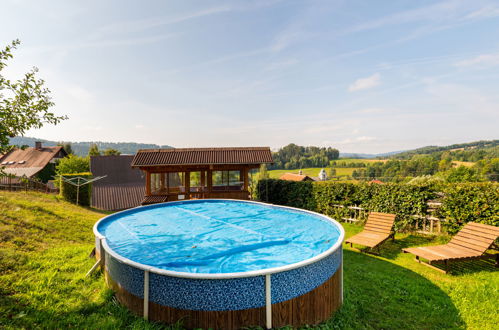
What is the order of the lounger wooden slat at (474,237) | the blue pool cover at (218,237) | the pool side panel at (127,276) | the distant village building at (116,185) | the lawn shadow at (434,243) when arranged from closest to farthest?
Result: the pool side panel at (127,276), the blue pool cover at (218,237), the lawn shadow at (434,243), the lounger wooden slat at (474,237), the distant village building at (116,185)

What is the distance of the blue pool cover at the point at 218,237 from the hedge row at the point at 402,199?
3.53 meters

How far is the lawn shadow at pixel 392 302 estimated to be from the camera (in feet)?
12.3

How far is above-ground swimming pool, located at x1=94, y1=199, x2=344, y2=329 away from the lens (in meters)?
2.99

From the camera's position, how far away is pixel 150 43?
1237 cm

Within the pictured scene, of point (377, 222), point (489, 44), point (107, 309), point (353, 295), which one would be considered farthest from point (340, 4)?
point (107, 309)

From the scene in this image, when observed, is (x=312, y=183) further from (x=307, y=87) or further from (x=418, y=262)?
(x=307, y=87)

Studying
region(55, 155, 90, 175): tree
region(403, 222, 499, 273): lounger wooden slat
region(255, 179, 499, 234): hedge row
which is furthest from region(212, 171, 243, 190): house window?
region(55, 155, 90, 175): tree

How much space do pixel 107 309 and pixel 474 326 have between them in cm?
575

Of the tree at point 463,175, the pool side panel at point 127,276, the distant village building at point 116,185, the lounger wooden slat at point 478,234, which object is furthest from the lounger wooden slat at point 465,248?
the tree at point 463,175

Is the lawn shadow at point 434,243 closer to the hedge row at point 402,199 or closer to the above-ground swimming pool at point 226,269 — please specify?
the hedge row at point 402,199

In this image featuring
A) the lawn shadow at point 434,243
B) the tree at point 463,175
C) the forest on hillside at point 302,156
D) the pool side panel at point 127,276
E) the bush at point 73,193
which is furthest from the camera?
the forest on hillside at point 302,156

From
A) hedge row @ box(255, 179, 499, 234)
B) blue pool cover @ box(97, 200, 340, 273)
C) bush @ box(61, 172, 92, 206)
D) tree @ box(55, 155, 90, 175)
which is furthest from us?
tree @ box(55, 155, 90, 175)

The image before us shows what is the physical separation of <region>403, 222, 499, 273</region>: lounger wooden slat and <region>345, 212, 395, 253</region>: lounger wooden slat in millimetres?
1056

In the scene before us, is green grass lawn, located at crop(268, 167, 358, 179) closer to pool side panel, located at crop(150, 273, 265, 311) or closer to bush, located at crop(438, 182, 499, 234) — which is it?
bush, located at crop(438, 182, 499, 234)
